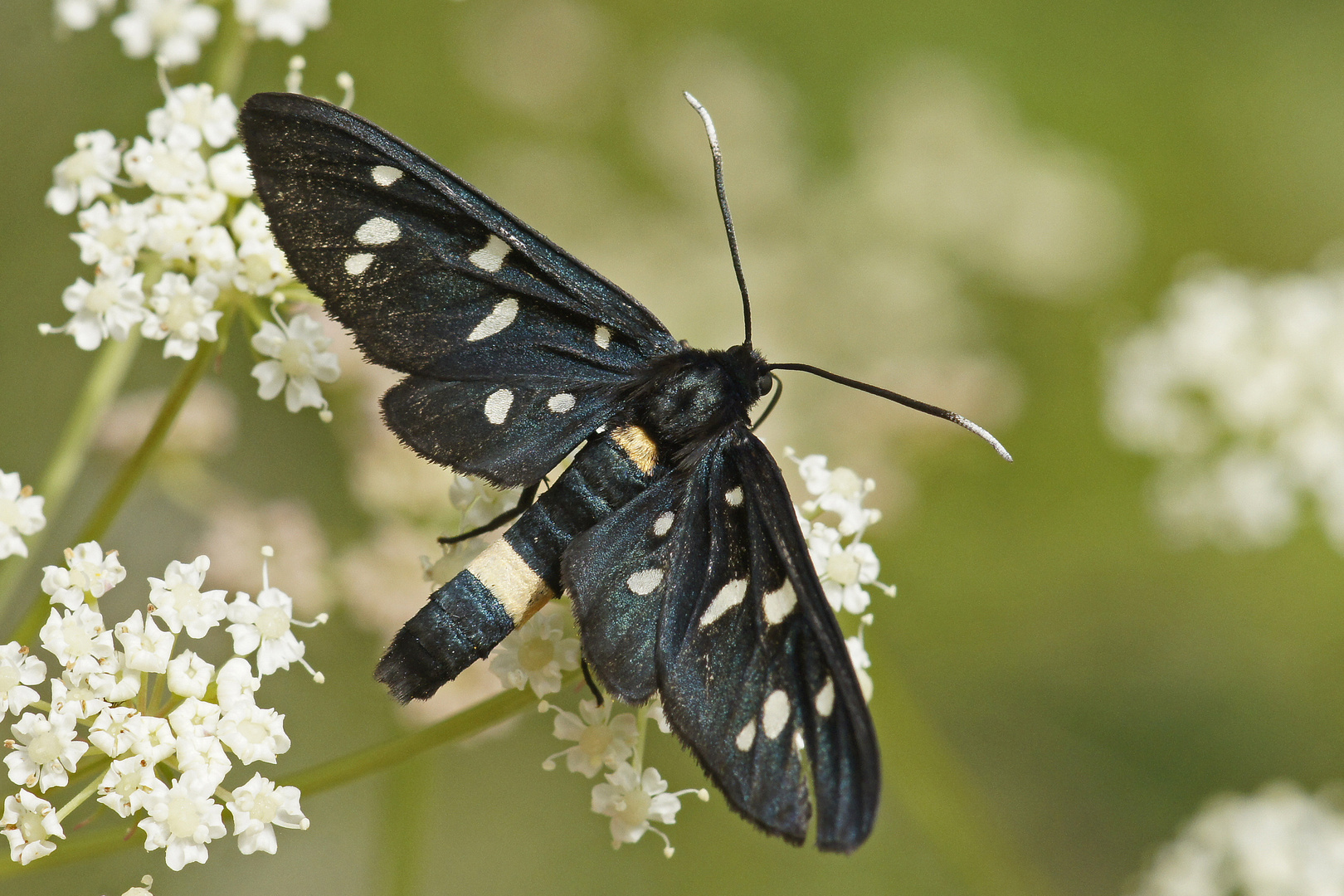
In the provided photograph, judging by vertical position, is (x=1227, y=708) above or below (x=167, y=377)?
above

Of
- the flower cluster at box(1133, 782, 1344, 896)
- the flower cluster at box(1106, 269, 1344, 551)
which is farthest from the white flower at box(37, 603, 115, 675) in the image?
the flower cluster at box(1106, 269, 1344, 551)

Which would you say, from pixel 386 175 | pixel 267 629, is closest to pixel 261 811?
pixel 267 629

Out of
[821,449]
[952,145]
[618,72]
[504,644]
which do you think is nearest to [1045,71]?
[952,145]

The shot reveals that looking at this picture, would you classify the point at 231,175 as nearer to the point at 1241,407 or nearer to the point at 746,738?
the point at 746,738

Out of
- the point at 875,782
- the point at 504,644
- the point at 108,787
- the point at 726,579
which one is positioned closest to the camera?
the point at 875,782

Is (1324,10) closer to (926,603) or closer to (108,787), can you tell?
(926,603)

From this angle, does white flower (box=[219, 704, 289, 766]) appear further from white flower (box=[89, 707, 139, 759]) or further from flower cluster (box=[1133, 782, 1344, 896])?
flower cluster (box=[1133, 782, 1344, 896])
